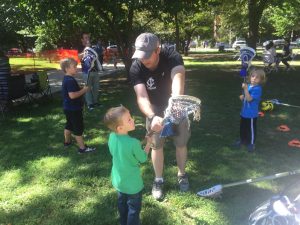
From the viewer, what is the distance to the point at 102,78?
1538cm

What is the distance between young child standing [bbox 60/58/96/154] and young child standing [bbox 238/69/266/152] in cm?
225

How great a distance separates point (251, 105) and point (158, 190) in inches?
79.5

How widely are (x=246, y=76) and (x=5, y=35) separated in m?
12.1

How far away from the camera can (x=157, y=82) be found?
3881mm

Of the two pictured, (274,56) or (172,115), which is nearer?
(172,115)

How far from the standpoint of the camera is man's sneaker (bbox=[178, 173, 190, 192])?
423 cm

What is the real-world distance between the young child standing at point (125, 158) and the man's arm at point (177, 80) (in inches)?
28.1

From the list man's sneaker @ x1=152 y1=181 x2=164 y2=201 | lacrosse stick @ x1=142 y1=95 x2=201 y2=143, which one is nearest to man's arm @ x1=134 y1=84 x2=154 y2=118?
lacrosse stick @ x1=142 y1=95 x2=201 y2=143

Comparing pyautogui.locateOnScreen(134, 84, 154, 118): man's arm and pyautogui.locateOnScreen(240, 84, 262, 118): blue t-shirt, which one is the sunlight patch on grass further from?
pyautogui.locateOnScreen(240, 84, 262, 118): blue t-shirt

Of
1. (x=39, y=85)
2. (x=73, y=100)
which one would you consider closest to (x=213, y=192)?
(x=73, y=100)

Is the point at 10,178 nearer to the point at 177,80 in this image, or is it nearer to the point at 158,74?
the point at 158,74

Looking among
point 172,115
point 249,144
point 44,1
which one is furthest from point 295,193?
point 44,1

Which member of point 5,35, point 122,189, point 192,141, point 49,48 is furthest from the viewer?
point 49,48

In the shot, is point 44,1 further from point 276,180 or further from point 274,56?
point 274,56
